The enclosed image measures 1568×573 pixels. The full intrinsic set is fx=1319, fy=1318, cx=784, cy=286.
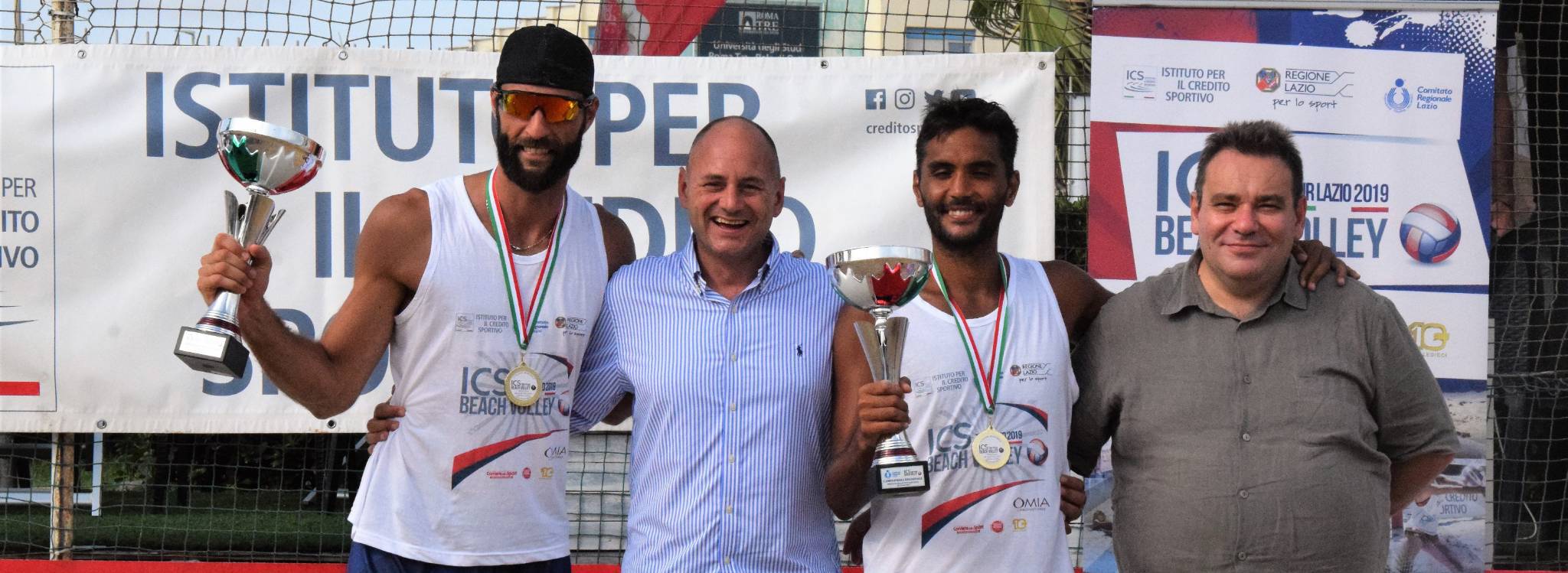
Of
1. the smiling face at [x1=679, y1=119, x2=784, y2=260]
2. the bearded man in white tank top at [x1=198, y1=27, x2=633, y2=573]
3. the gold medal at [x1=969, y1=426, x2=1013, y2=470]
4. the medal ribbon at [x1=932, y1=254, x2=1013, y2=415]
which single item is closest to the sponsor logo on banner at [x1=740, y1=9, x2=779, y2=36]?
the bearded man in white tank top at [x1=198, y1=27, x2=633, y2=573]

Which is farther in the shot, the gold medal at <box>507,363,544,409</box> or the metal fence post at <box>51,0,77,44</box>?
the metal fence post at <box>51,0,77,44</box>

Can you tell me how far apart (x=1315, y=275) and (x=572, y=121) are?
6.36 ft

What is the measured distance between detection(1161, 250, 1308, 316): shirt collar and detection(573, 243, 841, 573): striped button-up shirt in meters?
0.85

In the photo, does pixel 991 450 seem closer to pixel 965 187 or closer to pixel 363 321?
pixel 965 187

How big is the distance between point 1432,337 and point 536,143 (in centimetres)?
378

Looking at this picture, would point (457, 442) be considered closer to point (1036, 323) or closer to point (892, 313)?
point (892, 313)

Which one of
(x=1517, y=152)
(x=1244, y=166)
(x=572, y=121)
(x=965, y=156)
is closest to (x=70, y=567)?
(x=572, y=121)

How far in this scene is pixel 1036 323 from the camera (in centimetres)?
331

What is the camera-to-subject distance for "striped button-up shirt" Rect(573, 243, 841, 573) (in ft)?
9.91

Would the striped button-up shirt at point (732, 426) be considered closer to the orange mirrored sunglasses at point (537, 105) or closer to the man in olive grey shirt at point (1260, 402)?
the orange mirrored sunglasses at point (537, 105)

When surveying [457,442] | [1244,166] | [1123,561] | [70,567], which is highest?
[1244,166]

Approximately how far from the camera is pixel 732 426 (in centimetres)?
306

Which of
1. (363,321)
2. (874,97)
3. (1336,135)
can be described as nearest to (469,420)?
(363,321)

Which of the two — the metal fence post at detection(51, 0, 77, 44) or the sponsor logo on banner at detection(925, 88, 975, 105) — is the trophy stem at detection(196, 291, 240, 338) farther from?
the metal fence post at detection(51, 0, 77, 44)
